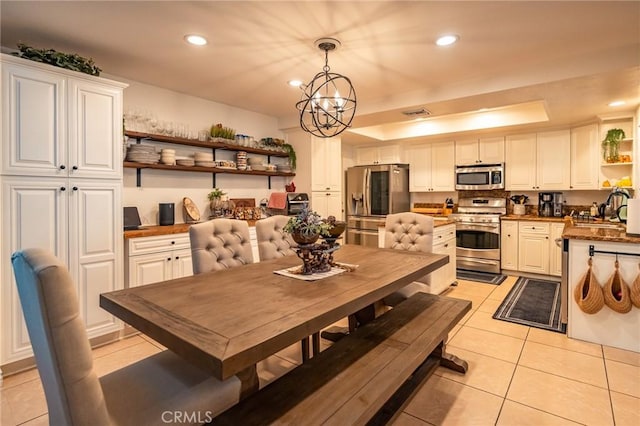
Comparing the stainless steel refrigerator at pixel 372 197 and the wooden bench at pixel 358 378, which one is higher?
the stainless steel refrigerator at pixel 372 197

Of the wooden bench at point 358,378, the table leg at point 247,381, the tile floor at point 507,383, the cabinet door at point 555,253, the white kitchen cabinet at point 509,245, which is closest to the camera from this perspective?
the wooden bench at point 358,378

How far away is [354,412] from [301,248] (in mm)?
964

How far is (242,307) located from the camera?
4.73ft

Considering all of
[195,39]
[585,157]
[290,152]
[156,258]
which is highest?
[195,39]

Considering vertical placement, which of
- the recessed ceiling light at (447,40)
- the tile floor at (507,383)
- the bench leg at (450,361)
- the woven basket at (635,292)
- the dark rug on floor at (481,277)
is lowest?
the tile floor at (507,383)

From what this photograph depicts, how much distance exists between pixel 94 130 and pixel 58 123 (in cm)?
24

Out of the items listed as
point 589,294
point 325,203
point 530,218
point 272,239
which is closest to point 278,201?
point 325,203

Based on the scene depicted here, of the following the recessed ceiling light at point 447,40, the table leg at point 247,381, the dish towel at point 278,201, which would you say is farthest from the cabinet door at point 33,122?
the recessed ceiling light at point 447,40

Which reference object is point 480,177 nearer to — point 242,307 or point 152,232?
point 152,232

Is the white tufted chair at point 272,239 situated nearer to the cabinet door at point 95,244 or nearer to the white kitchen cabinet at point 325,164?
the cabinet door at point 95,244

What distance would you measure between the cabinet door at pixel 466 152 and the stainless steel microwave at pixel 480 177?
10 centimetres

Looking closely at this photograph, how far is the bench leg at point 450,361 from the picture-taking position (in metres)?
2.36

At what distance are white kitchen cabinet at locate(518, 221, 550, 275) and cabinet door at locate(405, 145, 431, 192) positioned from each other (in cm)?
171

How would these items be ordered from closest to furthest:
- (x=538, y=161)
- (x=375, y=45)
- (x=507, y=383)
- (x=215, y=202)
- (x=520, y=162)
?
(x=507, y=383), (x=375, y=45), (x=215, y=202), (x=538, y=161), (x=520, y=162)
